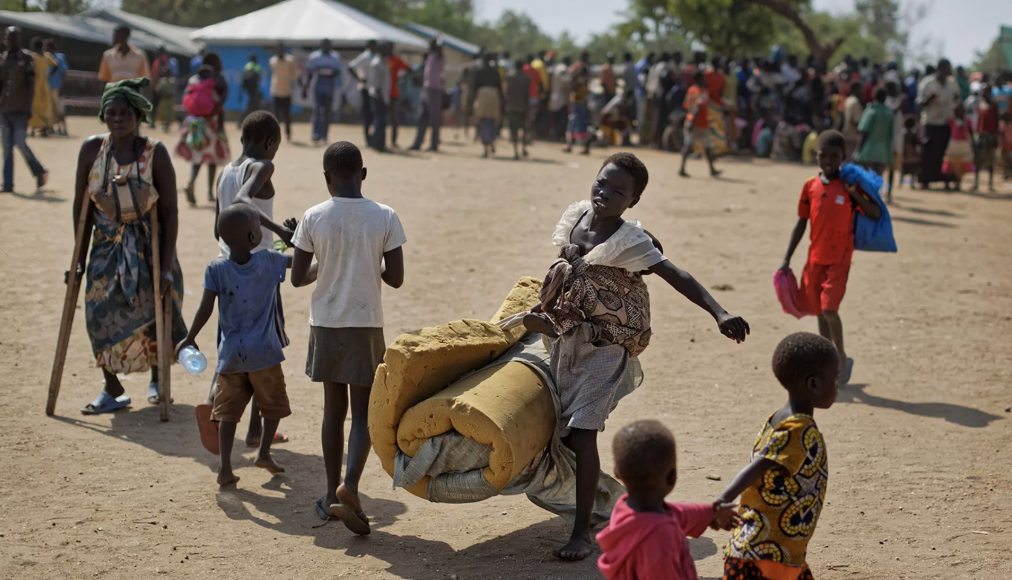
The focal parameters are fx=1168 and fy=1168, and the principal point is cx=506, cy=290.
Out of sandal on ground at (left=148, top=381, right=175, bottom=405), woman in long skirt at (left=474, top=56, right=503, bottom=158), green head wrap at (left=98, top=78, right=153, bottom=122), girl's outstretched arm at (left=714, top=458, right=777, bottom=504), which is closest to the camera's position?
girl's outstretched arm at (left=714, top=458, right=777, bottom=504)

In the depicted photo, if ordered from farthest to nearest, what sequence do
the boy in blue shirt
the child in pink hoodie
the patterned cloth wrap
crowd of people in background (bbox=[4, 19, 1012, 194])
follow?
crowd of people in background (bbox=[4, 19, 1012, 194])
the boy in blue shirt
the patterned cloth wrap
the child in pink hoodie

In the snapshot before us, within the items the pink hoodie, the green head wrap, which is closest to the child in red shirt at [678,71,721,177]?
the green head wrap

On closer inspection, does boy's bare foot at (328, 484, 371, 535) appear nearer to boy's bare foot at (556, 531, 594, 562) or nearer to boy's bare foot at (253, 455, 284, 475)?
boy's bare foot at (556, 531, 594, 562)

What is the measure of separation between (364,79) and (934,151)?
9998mm

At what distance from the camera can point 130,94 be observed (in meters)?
6.51

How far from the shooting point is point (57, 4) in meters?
47.8

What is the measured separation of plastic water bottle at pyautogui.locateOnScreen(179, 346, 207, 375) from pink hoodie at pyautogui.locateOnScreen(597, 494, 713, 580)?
2776 mm

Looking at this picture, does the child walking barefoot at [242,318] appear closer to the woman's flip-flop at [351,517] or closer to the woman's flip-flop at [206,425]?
the woman's flip-flop at [206,425]

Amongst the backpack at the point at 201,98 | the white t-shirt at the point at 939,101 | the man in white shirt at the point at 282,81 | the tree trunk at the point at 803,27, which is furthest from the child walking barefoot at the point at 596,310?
the tree trunk at the point at 803,27

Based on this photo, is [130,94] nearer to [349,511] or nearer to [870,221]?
[349,511]

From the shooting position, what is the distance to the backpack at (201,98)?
13.6 metres

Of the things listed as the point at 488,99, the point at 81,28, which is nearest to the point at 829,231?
the point at 488,99

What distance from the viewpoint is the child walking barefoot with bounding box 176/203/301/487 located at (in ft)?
18.1

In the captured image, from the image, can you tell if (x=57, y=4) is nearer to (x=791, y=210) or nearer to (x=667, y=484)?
(x=791, y=210)
